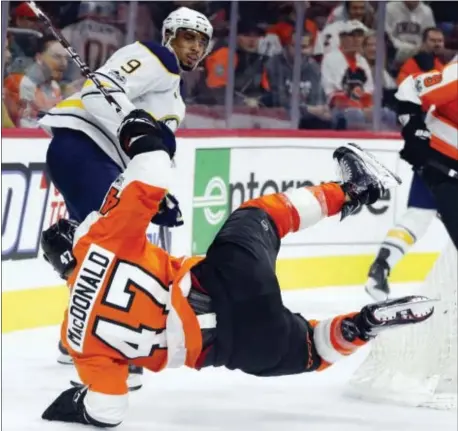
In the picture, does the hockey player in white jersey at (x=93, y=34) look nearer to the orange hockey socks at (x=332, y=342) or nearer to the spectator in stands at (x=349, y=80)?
the spectator in stands at (x=349, y=80)

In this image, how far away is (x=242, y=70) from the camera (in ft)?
21.4

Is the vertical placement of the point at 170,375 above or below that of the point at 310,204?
below

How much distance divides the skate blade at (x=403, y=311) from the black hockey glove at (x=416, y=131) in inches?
54.5

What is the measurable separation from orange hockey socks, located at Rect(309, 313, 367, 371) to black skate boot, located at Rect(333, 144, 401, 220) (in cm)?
28

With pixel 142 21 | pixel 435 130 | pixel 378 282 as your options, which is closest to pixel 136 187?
pixel 435 130

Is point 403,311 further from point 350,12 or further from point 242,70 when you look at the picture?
point 350,12

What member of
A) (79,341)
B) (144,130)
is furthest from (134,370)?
(144,130)

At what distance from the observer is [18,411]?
3480 millimetres

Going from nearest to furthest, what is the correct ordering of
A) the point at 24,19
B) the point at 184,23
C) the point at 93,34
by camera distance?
the point at 184,23 → the point at 24,19 → the point at 93,34

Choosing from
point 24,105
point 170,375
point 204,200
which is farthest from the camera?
point 204,200

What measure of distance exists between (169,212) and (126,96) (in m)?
0.35

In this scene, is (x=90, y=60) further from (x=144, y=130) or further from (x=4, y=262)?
(x=144, y=130)

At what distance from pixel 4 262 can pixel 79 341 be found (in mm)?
1696

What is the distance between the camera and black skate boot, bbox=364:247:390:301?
5.57 m
